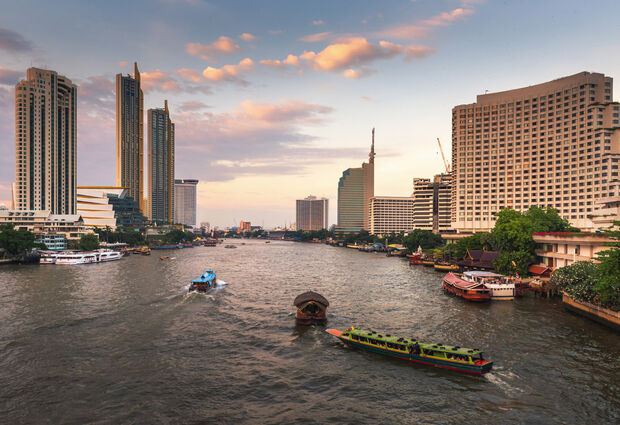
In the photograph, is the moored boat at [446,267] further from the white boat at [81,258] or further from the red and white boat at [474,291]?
the white boat at [81,258]

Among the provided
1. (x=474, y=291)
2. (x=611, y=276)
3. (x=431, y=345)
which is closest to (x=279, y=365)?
(x=431, y=345)

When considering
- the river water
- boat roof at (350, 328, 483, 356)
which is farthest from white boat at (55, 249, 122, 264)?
boat roof at (350, 328, 483, 356)

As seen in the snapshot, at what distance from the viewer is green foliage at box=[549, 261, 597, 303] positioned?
148 ft

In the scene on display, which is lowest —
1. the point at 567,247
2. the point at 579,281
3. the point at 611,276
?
the point at 579,281

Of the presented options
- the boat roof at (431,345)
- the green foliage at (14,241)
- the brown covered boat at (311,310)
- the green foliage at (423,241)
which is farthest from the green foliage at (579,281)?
the green foliage at (14,241)

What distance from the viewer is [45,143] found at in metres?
184

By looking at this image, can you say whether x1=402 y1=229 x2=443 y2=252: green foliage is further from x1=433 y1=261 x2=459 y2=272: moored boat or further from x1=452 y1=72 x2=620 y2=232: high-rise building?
x1=433 y1=261 x2=459 y2=272: moored boat

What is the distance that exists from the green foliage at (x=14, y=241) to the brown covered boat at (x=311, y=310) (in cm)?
10622

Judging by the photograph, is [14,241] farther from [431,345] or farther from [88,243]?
[431,345]

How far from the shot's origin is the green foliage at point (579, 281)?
45.2 m

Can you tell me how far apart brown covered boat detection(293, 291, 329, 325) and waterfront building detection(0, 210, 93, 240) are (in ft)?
458

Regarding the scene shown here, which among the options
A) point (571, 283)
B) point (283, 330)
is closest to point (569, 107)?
point (571, 283)

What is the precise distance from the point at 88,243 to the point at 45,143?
7741 centimetres

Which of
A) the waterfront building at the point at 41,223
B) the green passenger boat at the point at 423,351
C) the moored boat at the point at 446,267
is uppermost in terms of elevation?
the waterfront building at the point at 41,223
